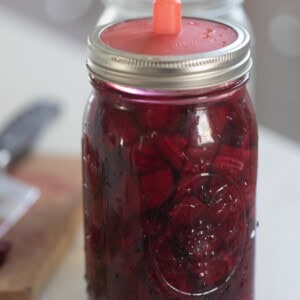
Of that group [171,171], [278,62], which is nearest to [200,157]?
[171,171]

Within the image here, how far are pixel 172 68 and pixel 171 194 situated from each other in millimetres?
91

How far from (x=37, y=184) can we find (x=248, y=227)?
323mm

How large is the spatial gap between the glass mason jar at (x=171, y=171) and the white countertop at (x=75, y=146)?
0.12 meters

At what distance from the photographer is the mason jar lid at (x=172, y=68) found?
54 centimetres

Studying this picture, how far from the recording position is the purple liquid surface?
560mm

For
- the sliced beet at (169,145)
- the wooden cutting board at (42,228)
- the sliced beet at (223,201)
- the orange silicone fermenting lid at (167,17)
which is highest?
the orange silicone fermenting lid at (167,17)

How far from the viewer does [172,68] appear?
54cm

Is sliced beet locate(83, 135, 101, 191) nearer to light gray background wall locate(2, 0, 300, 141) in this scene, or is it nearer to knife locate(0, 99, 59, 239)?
knife locate(0, 99, 59, 239)

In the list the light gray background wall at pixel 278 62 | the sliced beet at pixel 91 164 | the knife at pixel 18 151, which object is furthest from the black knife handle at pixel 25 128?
the light gray background wall at pixel 278 62

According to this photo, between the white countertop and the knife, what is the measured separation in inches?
0.8

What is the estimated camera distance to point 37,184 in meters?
0.88

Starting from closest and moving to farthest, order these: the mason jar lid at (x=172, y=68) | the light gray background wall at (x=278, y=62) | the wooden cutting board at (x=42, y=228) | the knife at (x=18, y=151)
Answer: the mason jar lid at (x=172, y=68)
the wooden cutting board at (x=42, y=228)
the knife at (x=18, y=151)
the light gray background wall at (x=278, y=62)

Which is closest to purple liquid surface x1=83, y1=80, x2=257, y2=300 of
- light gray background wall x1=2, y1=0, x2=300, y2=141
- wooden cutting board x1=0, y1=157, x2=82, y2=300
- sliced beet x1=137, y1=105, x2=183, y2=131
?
sliced beet x1=137, y1=105, x2=183, y2=131

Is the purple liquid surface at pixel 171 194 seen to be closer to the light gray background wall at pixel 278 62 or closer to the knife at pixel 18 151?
the knife at pixel 18 151
